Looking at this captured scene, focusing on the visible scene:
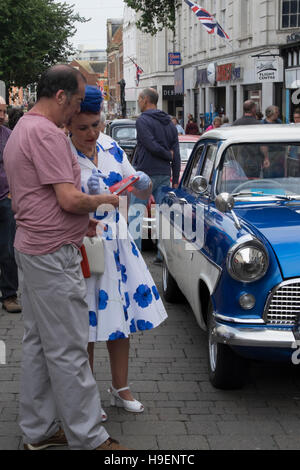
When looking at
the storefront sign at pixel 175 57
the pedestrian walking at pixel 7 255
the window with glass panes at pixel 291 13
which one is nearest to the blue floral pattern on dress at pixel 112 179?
the pedestrian walking at pixel 7 255

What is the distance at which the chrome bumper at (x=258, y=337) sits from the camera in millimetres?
4301

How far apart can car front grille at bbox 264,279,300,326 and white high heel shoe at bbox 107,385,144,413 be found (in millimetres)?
893

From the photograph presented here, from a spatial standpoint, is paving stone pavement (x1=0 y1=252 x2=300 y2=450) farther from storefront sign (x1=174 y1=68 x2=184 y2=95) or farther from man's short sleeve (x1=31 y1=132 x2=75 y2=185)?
storefront sign (x1=174 y1=68 x2=184 y2=95)

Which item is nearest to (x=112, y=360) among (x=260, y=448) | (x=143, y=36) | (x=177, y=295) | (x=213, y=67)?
(x=260, y=448)

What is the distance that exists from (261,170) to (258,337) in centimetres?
172

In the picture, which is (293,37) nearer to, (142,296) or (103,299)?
(142,296)

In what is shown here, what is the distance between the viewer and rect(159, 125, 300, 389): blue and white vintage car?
4.35 metres

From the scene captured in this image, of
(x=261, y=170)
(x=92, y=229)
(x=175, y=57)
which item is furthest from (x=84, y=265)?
(x=175, y=57)

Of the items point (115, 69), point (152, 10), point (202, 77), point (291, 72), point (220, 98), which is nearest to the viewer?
point (291, 72)

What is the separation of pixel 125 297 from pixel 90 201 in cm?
88

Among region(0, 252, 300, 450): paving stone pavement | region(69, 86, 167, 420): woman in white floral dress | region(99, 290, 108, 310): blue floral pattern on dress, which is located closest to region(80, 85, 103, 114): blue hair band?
region(69, 86, 167, 420): woman in white floral dress

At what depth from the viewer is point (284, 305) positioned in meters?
4.35

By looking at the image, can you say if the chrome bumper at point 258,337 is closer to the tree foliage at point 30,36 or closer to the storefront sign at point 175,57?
the tree foliage at point 30,36

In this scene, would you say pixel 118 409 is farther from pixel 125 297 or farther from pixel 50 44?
pixel 50 44
